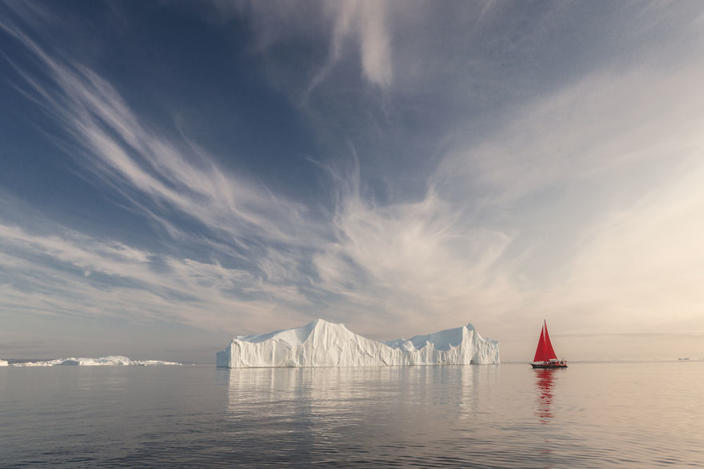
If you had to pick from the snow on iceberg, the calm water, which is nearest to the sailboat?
the snow on iceberg

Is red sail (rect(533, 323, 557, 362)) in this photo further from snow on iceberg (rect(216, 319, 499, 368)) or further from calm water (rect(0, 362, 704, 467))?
calm water (rect(0, 362, 704, 467))

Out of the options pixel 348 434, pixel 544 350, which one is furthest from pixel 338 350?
pixel 348 434

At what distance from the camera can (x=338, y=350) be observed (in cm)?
12681

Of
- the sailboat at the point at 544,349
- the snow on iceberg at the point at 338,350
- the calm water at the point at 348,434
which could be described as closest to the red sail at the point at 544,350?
the sailboat at the point at 544,349

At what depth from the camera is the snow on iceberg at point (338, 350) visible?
115375 millimetres

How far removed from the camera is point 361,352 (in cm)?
13425

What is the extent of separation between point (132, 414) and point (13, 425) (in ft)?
19.3

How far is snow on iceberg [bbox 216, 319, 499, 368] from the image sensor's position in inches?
4542

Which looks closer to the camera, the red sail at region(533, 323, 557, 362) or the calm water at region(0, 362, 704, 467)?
the calm water at region(0, 362, 704, 467)

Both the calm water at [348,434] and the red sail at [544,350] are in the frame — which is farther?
the red sail at [544,350]

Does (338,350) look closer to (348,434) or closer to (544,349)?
(544,349)

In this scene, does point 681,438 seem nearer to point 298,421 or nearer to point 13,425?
point 298,421

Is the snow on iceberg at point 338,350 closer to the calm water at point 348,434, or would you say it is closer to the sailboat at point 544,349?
→ the sailboat at point 544,349

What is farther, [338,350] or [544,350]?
[338,350]
